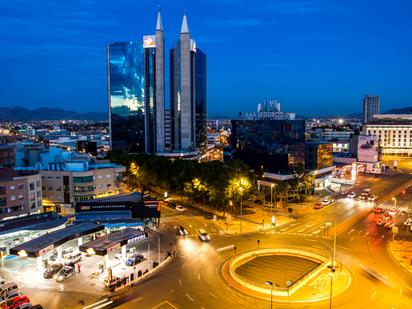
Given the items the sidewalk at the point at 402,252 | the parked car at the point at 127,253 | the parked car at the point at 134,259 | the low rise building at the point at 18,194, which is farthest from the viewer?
the low rise building at the point at 18,194

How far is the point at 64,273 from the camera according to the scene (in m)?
43.6

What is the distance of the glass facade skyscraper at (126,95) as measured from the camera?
174250 millimetres

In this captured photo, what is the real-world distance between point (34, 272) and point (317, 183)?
73029 millimetres

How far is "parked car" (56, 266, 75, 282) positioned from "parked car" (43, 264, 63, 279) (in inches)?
47.7

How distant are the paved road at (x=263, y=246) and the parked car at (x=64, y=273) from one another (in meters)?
8.84

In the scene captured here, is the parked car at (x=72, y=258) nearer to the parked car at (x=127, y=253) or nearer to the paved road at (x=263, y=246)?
the parked car at (x=127, y=253)

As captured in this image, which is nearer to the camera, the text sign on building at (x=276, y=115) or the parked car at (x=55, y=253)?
the parked car at (x=55, y=253)

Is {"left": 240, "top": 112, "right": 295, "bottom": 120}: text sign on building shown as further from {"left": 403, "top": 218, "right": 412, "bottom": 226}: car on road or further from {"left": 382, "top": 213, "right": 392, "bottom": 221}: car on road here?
{"left": 403, "top": 218, "right": 412, "bottom": 226}: car on road

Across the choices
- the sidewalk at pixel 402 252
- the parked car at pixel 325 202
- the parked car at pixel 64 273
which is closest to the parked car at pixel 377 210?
the parked car at pixel 325 202

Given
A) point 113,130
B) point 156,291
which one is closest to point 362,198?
point 156,291

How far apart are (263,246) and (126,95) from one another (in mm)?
138532

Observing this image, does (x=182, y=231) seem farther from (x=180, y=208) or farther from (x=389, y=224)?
(x=389, y=224)

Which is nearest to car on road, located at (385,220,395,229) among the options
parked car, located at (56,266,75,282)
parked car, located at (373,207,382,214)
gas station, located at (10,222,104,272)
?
parked car, located at (373,207,382,214)

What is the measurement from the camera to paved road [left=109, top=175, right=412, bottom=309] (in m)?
37.1
